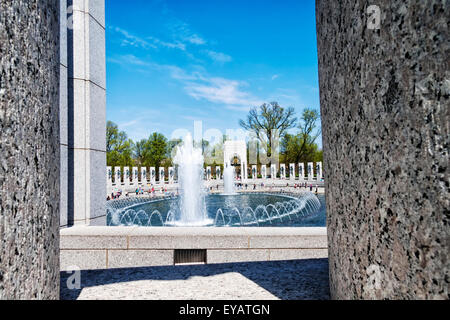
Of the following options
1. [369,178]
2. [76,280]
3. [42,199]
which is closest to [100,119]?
[76,280]

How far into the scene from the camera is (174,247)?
215 inches

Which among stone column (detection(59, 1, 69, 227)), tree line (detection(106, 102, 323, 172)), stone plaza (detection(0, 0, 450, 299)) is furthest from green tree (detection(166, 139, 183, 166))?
stone plaza (detection(0, 0, 450, 299))

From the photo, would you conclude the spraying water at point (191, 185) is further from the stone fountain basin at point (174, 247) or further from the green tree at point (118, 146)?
the green tree at point (118, 146)

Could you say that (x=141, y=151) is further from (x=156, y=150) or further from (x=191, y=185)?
(x=191, y=185)

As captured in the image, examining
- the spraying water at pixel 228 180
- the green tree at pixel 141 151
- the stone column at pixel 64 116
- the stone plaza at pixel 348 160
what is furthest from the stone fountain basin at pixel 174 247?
the green tree at pixel 141 151

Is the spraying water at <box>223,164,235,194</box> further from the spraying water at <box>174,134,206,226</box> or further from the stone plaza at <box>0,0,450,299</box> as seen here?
the stone plaza at <box>0,0,450,299</box>

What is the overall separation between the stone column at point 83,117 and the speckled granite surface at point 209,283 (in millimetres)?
3712

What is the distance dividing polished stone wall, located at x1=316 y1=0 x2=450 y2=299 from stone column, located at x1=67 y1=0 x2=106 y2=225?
6.46 m

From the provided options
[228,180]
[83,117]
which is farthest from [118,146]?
[83,117]

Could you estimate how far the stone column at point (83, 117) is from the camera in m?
7.06

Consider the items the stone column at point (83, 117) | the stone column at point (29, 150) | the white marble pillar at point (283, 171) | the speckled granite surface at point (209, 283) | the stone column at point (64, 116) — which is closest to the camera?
the stone column at point (29, 150)

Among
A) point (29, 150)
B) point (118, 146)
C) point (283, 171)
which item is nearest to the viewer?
point (29, 150)

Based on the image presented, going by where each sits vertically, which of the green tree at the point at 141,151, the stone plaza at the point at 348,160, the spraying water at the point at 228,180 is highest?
the green tree at the point at 141,151

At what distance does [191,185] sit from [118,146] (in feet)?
156
